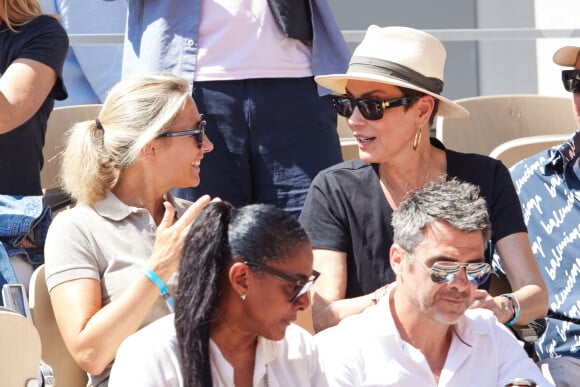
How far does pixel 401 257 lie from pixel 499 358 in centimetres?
38

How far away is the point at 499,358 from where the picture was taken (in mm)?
3160

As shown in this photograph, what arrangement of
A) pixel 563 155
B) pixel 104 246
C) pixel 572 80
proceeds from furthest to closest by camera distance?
pixel 572 80 < pixel 563 155 < pixel 104 246

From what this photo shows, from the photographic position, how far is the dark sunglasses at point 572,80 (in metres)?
4.30

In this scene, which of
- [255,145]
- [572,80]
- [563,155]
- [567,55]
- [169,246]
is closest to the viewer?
[169,246]

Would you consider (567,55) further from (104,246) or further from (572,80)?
(104,246)

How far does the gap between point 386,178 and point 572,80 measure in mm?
965

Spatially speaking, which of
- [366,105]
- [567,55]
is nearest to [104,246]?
[366,105]

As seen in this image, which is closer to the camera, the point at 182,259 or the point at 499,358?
the point at 182,259

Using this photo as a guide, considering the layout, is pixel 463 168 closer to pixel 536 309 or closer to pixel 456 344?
pixel 536 309

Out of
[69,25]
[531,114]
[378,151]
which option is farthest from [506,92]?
[378,151]

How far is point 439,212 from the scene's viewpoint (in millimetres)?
3104

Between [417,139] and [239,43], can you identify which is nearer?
[417,139]

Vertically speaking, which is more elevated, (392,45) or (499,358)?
(392,45)

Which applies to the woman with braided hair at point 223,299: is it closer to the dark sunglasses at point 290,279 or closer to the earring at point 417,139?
the dark sunglasses at point 290,279
